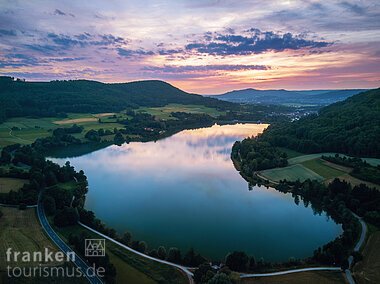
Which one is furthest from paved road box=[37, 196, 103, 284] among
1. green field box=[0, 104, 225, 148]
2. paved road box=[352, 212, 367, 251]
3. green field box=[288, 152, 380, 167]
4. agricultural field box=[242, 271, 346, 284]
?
green field box=[0, 104, 225, 148]

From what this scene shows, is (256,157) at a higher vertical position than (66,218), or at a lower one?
higher

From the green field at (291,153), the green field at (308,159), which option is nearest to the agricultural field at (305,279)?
the green field at (308,159)

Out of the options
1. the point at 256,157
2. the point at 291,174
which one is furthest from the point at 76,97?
the point at 291,174

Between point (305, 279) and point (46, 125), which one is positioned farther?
point (46, 125)

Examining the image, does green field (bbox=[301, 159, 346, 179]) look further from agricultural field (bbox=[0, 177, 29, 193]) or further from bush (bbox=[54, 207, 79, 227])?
agricultural field (bbox=[0, 177, 29, 193])

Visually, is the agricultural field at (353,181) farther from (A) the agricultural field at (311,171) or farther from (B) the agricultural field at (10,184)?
(B) the agricultural field at (10,184)

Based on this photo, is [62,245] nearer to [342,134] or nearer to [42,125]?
[342,134]

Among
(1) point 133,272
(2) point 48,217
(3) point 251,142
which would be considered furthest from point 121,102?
(1) point 133,272
